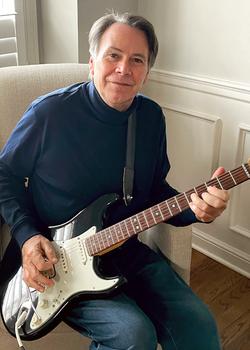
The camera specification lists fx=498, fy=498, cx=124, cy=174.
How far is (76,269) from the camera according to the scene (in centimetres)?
127

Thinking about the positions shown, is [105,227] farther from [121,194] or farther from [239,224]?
[239,224]

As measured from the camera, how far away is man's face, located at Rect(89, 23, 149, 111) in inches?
51.5

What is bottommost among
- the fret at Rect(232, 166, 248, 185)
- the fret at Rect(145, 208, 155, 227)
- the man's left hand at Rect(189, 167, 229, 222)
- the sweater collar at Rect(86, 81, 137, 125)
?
the fret at Rect(145, 208, 155, 227)

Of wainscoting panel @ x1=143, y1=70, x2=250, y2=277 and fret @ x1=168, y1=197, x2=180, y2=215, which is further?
wainscoting panel @ x1=143, y1=70, x2=250, y2=277

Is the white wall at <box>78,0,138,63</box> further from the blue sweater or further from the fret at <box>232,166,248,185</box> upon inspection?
the fret at <box>232,166,248,185</box>

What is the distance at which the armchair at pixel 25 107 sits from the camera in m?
1.34

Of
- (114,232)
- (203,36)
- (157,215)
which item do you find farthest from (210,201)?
Answer: (203,36)

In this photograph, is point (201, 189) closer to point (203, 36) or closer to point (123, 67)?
point (123, 67)

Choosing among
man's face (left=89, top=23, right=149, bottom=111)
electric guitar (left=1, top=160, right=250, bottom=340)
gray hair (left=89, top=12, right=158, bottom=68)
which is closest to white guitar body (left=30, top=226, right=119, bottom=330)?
electric guitar (left=1, top=160, right=250, bottom=340)

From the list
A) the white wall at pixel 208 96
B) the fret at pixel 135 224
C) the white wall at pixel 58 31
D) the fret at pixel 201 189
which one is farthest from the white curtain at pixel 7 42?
the fret at pixel 201 189

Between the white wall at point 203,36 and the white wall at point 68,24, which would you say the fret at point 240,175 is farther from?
the white wall at point 68,24

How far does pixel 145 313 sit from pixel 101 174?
39cm

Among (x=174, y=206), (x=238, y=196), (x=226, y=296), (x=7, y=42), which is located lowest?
(x=226, y=296)

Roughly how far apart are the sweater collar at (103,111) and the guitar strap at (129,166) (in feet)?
0.11
